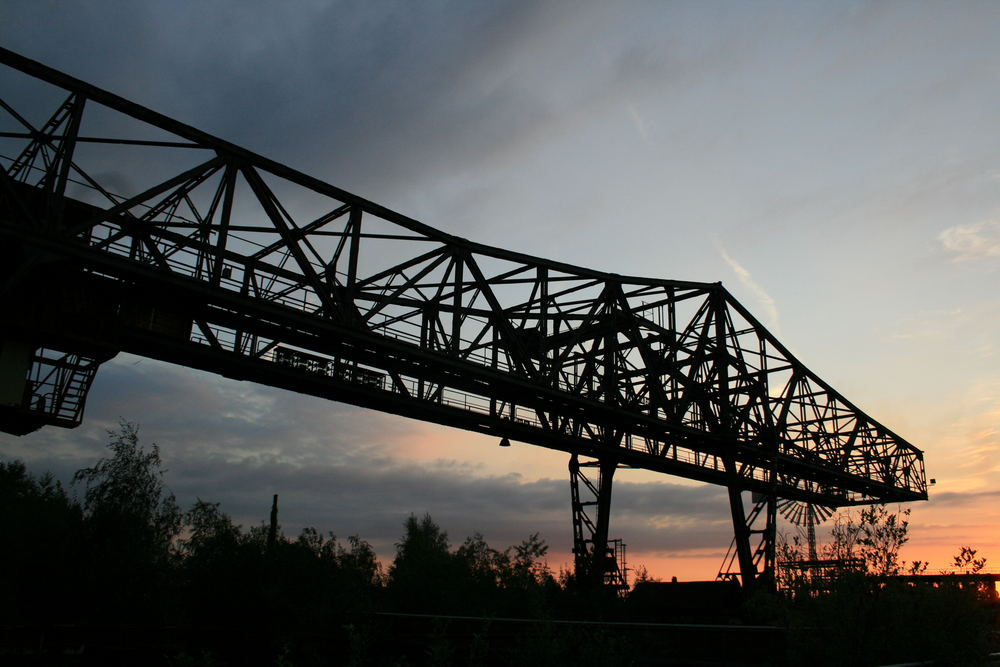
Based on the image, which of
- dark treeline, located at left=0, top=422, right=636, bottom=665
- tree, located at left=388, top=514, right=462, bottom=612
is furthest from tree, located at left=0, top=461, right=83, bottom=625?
tree, located at left=388, top=514, right=462, bottom=612

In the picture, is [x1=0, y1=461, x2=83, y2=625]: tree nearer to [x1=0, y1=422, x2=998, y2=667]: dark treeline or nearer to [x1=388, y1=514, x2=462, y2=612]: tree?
[x1=0, y1=422, x2=998, y2=667]: dark treeline

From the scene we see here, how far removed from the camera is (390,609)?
1257 inches

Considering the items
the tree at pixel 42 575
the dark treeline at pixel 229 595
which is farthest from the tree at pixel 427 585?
the tree at pixel 42 575

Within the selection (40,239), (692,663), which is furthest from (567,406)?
(40,239)

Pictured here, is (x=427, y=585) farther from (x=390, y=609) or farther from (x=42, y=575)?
(x=42, y=575)

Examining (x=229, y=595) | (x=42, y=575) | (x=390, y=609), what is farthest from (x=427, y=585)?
(x=42, y=575)

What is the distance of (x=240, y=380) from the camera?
2539 centimetres

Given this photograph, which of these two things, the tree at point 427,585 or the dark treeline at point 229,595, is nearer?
the dark treeline at point 229,595

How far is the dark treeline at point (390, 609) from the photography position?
1752 centimetres

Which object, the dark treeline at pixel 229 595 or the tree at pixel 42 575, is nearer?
the dark treeline at pixel 229 595

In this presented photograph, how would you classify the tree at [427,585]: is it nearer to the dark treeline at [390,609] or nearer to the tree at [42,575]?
the dark treeline at [390,609]

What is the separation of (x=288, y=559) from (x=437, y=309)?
10021 mm

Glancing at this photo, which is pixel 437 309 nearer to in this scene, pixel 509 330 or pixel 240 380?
pixel 509 330

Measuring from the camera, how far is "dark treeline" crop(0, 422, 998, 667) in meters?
17.5
